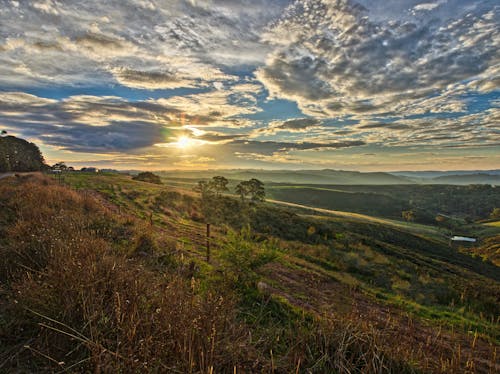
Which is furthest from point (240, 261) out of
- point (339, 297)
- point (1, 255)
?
point (1, 255)

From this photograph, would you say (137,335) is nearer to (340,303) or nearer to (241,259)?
(241,259)

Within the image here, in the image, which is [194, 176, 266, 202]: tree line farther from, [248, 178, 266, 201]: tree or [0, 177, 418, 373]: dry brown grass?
[0, 177, 418, 373]: dry brown grass

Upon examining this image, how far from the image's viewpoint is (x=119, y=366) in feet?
8.50

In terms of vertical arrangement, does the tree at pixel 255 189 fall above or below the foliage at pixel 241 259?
below

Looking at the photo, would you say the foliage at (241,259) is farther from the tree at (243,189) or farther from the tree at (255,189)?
the tree at (255,189)

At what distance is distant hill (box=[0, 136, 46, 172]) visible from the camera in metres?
52.4

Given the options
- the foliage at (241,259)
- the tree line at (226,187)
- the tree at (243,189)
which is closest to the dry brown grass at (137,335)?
the foliage at (241,259)

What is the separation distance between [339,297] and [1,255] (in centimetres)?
1060

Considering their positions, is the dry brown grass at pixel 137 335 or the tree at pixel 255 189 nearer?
the dry brown grass at pixel 137 335

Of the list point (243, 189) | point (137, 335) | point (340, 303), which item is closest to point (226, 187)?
point (243, 189)

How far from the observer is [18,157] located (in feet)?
211

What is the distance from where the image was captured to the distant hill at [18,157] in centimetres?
5239

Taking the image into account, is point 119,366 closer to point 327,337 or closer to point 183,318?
point 183,318

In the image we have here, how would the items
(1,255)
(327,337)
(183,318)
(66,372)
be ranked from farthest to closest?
(1,255) → (327,337) → (183,318) → (66,372)
